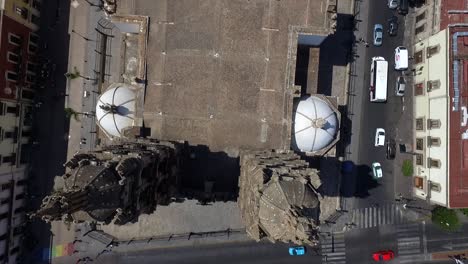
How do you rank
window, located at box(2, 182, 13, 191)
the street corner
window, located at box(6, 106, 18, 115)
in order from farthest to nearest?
1. the street corner
2. window, located at box(2, 182, 13, 191)
3. window, located at box(6, 106, 18, 115)

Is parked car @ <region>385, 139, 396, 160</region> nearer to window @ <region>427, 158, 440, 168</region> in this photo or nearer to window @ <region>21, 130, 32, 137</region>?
window @ <region>427, 158, 440, 168</region>

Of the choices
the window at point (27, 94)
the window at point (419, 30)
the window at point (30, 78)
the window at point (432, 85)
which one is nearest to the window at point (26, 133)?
the window at point (27, 94)

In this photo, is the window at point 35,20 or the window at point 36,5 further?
the window at point 35,20

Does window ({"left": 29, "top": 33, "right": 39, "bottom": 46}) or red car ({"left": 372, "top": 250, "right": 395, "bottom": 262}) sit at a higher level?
window ({"left": 29, "top": 33, "right": 39, "bottom": 46})

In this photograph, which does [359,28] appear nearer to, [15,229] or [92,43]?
[92,43]

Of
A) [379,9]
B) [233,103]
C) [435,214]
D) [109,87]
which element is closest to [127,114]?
[109,87]

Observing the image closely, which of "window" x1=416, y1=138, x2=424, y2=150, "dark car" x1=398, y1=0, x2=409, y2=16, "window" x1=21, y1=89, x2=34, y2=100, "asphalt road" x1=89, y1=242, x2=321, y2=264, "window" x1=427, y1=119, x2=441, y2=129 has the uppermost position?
"dark car" x1=398, y1=0, x2=409, y2=16

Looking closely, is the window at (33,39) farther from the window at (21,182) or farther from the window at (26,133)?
the window at (21,182)

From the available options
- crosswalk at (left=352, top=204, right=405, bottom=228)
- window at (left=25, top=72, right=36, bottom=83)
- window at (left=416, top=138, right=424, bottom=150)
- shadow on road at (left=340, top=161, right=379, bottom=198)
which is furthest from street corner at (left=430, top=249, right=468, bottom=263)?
window at (left=25, top=72, right=36, bottom=83)
